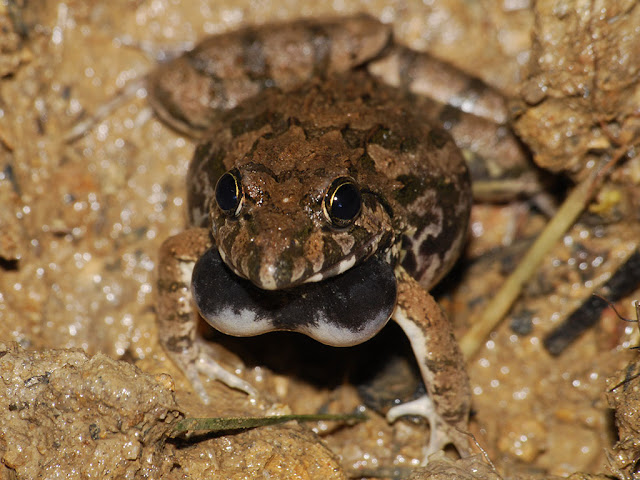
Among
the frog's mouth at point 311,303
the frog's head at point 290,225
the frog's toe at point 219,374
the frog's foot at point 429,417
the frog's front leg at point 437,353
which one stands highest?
the frog's head at point 290,225

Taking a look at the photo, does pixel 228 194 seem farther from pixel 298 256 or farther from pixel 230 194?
pixel 298 256

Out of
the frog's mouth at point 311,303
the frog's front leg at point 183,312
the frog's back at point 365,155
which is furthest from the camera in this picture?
the frog's front leg at point 183,312

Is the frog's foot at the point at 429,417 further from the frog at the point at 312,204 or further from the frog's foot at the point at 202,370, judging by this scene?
the frog's foot at the point at 202,370

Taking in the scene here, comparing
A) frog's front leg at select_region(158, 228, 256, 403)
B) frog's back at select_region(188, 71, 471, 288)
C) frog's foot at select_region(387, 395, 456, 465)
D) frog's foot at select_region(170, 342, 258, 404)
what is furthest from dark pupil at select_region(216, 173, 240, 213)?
frog's foot at select_region(387, 395, 456, 465)

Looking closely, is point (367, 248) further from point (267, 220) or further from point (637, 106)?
point (637, 106)

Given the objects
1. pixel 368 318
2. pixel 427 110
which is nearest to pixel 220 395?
pixel 368 318

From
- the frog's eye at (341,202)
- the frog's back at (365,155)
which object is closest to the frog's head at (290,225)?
the frog's eye at (341,202)
